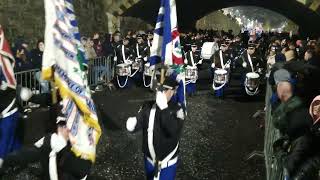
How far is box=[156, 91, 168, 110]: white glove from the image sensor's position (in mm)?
5527

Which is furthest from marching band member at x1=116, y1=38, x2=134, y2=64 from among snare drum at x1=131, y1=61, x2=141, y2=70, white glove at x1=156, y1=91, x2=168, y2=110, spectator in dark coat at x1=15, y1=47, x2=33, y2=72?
white glove at x1=156, y1=91, x2=168, y2=110

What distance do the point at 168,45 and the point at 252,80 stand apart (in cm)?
792

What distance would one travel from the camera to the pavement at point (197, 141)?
Result: 7.54 m

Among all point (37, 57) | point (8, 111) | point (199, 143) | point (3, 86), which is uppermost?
point (37, 57)

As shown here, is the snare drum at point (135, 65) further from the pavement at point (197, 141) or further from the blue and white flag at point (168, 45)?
the blue and white flag at point (168, 45)

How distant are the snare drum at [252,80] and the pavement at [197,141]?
1.75 feet

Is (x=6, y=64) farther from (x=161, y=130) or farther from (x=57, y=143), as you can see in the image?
(x=161, y=130)

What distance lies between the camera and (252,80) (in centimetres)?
1348

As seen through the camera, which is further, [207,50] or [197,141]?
[207,50]

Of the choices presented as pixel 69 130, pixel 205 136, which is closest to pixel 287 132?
pixel 69 130

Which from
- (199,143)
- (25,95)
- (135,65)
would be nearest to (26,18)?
(135,65)

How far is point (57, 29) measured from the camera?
5293 millimetres

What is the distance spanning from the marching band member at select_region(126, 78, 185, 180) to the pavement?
1.05m

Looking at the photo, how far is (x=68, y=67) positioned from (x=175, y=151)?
5.50 feet
